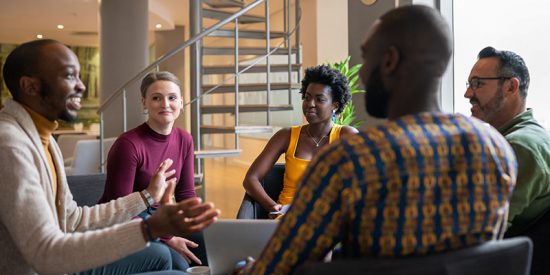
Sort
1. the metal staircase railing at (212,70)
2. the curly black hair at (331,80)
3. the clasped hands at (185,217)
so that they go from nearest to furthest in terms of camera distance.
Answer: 1. the clasped hands at (185,217)
2. the curly black hair at (331,80)
3. the metal staircase railing at (212,70)

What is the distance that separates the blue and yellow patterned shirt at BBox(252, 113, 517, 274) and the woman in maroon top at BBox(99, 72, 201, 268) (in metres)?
1.37

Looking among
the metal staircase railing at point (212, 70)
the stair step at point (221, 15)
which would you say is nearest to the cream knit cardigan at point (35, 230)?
the metal staircase railing at point (212, 70)

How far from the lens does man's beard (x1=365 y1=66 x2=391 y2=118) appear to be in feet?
3.80

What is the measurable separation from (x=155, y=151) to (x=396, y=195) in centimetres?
176

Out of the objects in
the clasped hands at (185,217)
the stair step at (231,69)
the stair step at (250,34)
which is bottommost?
the clasped hands at (185,217)

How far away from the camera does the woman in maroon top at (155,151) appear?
2383 mm

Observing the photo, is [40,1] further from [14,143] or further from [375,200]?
[375,200]

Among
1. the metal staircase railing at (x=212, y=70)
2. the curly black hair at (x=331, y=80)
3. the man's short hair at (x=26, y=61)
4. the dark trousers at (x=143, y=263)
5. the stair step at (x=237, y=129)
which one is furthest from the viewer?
the stair step at (x=237, y=129)

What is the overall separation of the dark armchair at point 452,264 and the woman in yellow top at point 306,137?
1684mm

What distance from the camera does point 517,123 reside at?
2.13 meters

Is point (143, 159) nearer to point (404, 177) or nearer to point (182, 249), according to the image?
point (182, 249)

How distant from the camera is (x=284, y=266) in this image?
1085mm

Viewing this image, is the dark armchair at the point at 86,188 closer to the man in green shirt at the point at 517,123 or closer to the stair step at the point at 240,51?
the man in green shirt at the point at 517,123

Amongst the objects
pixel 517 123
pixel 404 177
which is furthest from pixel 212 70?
pixel 404 177
